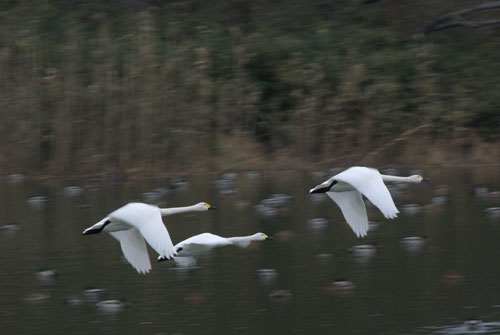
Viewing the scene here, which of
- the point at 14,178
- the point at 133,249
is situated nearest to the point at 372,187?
the point at 133,249

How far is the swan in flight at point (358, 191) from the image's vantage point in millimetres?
8047

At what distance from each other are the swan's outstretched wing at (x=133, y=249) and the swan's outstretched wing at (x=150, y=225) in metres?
0.70

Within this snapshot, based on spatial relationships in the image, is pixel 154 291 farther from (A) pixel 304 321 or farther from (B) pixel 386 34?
(B) pixel 386 34

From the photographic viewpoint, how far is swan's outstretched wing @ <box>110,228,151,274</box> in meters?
8.70

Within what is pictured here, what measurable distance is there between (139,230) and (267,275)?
1.97 meters

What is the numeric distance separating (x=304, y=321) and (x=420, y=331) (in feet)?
3.09

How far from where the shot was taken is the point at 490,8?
1923 cm

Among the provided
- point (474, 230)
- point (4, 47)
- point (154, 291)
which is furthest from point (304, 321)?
point (4, 47)

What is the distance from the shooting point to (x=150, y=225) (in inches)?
301

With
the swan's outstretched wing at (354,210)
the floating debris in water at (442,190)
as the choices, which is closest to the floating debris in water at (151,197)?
the floating debris in water at (442,190)

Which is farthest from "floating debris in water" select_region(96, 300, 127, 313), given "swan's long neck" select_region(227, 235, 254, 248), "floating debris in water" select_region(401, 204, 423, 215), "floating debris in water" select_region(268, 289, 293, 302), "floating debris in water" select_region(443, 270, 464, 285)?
"floating debris in water" select_region(401, 204, 423, 215)

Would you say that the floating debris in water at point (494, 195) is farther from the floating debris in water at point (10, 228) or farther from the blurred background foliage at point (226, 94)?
the floating debris in water at point (10, 228)

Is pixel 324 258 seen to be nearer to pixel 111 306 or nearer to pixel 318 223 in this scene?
pixel 318 223

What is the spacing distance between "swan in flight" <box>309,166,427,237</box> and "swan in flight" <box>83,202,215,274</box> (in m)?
1.51
